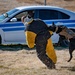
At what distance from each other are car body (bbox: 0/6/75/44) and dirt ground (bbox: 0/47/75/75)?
1.39 ft

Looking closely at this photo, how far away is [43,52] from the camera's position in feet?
29.7

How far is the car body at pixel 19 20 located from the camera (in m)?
13.1

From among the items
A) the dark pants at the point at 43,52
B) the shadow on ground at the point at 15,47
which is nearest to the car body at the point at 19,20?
the shadow on ground at the point at 15,47

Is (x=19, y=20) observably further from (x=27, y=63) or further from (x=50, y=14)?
(x=27, y=63)

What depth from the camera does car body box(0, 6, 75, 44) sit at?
13133mm

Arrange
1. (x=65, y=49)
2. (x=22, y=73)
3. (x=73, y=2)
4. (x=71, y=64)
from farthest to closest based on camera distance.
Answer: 1. (x=73, y=2)
2. (x=65, y=49)
3. (x=71, y=64)
4. (x=22, y=73)

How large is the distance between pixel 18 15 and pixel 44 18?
997mm

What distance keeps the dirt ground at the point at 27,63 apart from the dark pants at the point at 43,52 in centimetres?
15

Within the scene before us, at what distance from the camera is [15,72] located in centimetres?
840

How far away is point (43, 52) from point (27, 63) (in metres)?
1.24

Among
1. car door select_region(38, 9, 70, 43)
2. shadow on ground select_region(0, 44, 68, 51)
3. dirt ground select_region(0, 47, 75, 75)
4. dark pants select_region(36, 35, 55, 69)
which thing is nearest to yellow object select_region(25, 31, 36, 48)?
dark pants select_region(36, 35, 55, 69)

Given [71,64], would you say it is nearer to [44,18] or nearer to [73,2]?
[44,18]

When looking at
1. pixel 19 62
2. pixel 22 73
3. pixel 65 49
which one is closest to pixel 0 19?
pixel 65 49

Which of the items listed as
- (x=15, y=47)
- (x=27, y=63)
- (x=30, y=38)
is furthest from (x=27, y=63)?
(x=15, y=47)
